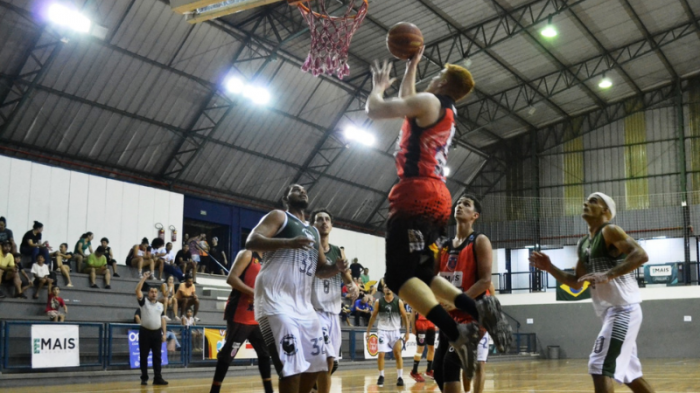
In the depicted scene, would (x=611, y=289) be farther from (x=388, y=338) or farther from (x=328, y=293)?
(x=388, y=338)

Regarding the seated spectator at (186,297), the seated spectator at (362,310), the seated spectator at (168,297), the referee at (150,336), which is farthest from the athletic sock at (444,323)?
the seated spectator at (362,310)

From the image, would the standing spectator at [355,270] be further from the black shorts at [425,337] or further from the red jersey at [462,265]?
the red jersey at [462,265]

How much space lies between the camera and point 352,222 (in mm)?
35594

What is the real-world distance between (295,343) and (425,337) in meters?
10.8

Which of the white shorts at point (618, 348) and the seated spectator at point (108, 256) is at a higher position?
the seated spectator at point (108, 256)

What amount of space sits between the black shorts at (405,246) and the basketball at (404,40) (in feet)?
3.86

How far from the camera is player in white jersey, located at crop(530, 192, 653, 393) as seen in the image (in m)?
5.84

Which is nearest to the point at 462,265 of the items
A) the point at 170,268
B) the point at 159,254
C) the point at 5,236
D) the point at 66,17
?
the point at 5,236

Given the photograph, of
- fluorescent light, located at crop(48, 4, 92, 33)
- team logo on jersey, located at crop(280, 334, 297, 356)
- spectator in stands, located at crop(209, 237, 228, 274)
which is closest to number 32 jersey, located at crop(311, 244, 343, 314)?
team logo on jersey, located at crop(280, 334, 297, 356)

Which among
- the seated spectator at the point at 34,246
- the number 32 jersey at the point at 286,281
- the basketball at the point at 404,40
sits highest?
the basketball at the point at 404,40

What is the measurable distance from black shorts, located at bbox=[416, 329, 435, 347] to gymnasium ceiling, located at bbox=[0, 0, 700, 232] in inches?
435

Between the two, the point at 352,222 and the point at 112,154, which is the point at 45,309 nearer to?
the point at 112,154

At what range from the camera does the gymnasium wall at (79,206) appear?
20375 millimetres

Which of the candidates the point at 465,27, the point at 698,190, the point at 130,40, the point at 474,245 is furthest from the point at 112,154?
the point at 698,190
